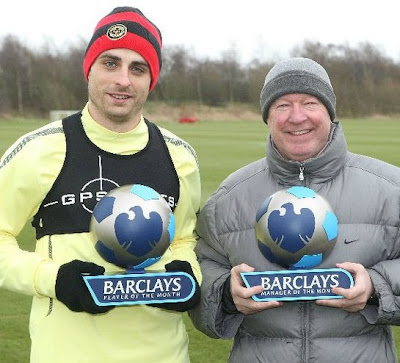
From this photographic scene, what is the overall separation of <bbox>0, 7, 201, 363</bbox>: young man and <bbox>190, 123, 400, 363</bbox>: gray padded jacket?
223mm

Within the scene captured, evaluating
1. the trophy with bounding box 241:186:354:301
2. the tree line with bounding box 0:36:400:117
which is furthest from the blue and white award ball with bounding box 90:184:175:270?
the tree line with bounding box 0:36:400:117

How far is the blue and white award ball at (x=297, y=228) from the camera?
2500mm

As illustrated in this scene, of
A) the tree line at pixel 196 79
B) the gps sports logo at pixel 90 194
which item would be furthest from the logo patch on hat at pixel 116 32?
the tree line at pixel 196 79

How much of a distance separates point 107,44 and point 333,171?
109 centimetres

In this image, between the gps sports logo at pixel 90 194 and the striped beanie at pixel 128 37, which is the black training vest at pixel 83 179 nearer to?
the gps sports logo at pixel 90 194

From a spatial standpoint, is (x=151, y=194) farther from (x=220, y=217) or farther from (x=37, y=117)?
(x=37, y=117)

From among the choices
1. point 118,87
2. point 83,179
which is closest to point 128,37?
point 118,87

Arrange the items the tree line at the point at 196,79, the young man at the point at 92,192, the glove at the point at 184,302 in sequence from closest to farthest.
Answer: the glove at the point at 184,302 → the young man at the point at 92,192 → the tree line at the point at 196,79

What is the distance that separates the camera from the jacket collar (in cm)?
282

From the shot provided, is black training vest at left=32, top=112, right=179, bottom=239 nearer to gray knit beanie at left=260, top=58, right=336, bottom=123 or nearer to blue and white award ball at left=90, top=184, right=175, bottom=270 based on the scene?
blue and white award ball at left=90, top=184, right=175, bottom=270

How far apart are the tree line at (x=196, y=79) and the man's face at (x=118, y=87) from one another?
54.7 meters

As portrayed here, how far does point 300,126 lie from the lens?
2832 millimetres

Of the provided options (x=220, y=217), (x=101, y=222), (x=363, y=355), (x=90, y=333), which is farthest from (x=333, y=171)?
(x=90, y=333)

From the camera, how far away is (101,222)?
251cm
